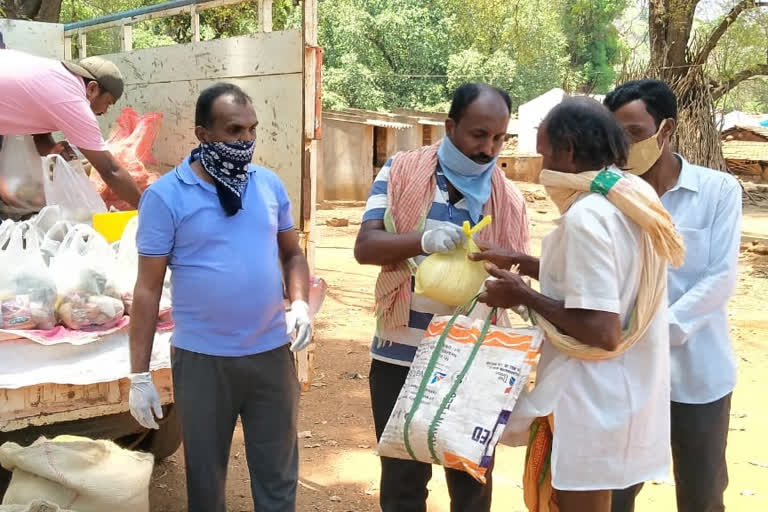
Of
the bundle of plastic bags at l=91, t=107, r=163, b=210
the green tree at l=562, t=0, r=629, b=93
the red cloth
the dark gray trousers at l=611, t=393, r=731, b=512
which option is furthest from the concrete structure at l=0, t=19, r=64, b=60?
the green tree at l=562, t=0, r=629, b=93

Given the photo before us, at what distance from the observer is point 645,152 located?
7.38ft

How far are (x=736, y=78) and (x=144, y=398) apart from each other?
10824 millimetres

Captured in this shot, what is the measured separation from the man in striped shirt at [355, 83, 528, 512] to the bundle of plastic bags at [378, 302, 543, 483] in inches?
10.4

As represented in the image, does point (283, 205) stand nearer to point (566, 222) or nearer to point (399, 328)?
point (399, 328)

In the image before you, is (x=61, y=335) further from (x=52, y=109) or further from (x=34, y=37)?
(x=34, y=37)

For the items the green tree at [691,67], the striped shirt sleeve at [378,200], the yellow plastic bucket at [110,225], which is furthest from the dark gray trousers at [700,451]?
the green tree at [691,67]

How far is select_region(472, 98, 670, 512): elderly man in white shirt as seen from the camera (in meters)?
1.78

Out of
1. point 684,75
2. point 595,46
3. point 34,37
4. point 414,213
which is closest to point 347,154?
point 684,75

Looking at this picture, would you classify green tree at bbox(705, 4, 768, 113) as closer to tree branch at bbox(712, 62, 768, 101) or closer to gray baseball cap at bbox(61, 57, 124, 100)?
tree branch at bbox(712, 62, 768, 101)

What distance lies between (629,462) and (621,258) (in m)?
0.52

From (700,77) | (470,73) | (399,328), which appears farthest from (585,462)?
(470,73)

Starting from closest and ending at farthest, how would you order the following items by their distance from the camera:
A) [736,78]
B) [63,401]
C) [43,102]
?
[63,401], [43,102], [736,78]

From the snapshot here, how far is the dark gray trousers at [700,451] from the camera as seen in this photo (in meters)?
2.25

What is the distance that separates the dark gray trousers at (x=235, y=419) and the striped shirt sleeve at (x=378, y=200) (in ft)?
1.68
